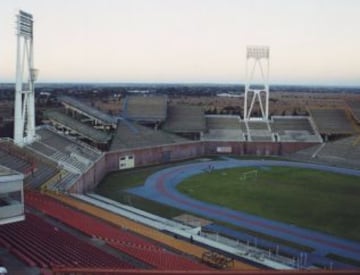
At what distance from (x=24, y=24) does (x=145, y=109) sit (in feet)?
107

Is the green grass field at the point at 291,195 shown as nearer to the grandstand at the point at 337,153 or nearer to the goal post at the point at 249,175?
the goal post at the point at 249,175

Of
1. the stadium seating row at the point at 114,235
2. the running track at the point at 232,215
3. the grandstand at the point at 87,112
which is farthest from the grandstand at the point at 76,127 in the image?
the stadium seating row at the point at 114,235

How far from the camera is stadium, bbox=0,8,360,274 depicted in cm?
1730

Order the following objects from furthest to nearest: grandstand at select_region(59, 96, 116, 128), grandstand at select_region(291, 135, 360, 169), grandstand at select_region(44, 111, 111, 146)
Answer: grandstand at select_region(59, 96, 116, 128), grandstand at select_region(291, 135, 360, 169), grandstand at select_region(44, 111, 111, 146)

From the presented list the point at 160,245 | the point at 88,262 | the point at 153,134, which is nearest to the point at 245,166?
the point at 153,134

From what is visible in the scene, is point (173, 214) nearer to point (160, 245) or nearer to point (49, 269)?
point (160, 245)

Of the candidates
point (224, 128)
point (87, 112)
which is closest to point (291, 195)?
point (87, 112)

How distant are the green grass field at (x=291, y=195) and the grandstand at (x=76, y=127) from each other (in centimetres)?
1303

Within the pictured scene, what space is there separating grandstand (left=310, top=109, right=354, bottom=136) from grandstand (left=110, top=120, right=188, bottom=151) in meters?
21.0

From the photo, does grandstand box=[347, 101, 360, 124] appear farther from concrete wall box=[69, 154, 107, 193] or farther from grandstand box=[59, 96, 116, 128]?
Result: concrete wall box=[69, 154, 107, 193]

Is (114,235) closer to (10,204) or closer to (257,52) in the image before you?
(10,204)

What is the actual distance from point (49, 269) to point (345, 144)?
5290cm

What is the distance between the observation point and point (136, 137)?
57250mm

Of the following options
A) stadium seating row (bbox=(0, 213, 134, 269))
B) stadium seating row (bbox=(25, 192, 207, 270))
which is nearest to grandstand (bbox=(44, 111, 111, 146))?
stadium seating row (bbox=(25, 192, 207, 270))
